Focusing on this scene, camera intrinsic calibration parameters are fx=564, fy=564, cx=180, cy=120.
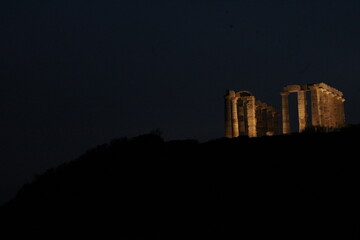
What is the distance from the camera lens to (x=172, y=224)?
72.6ft

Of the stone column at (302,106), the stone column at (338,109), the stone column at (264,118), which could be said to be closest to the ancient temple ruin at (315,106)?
the stone column at (302,106)

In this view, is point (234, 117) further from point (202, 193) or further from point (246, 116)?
point (202, 193)

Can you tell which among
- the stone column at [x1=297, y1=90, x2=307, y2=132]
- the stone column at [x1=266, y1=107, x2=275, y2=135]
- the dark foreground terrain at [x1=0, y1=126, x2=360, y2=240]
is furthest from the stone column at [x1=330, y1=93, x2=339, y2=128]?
the dark foreground terrain at [x1=0, y1=126, x2=360, y2=240]

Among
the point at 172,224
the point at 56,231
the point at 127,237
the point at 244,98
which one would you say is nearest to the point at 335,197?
the point at 172,224

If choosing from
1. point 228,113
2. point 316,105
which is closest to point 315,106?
point 316,105

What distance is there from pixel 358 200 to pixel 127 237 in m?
8.91

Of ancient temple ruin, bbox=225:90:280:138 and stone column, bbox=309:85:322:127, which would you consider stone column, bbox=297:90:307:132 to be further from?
ancient temple ruin, bbox=225:90:280:138

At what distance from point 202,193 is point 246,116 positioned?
3507 centimetres

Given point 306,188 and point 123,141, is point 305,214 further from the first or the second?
point 123,141

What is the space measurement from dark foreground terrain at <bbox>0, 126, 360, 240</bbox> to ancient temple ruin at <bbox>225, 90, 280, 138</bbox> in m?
23.1

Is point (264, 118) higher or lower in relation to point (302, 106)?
lower

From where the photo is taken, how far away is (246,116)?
5875 centimetres

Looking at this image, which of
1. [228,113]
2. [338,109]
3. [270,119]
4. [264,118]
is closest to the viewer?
[228,113]

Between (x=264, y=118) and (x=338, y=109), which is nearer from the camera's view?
(x=338, y=109)
